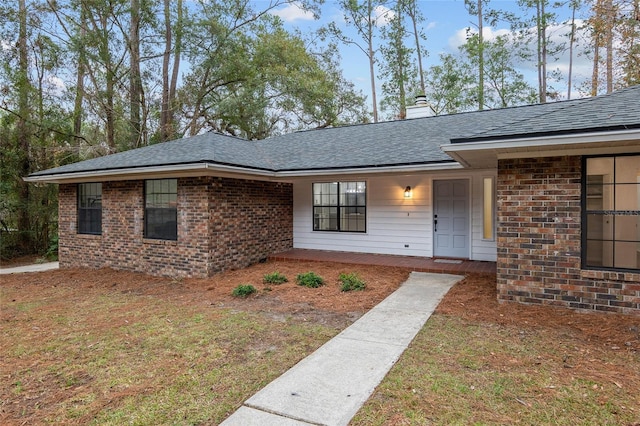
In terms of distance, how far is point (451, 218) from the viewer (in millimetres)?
8820

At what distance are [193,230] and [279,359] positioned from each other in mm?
4906

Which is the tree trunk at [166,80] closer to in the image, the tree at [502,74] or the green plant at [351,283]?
the green plant at [351,283]

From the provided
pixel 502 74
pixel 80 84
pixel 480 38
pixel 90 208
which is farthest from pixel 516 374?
pixel 480 38

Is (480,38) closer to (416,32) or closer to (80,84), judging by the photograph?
(416,32)

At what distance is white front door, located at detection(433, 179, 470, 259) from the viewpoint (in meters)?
8.70

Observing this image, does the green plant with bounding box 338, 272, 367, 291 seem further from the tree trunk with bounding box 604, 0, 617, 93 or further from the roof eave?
the tree trunk with bounding box 604, 0, 617, 93

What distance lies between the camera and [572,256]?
4898mm

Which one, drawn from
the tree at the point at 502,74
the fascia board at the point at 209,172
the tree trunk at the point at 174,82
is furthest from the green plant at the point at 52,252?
the tree at the point at 502,74

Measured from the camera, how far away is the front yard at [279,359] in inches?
109

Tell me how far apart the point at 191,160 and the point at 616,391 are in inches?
278

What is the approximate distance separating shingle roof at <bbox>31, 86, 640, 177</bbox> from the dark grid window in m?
0.63

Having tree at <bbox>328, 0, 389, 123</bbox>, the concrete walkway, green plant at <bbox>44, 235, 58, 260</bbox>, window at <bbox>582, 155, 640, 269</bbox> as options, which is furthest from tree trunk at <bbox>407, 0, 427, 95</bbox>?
green plant at <bbox>44, 235, 58, 260</bbox>

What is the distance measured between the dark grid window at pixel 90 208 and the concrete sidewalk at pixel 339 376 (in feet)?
26.3

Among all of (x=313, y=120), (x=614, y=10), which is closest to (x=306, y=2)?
(x=313, y=120)
